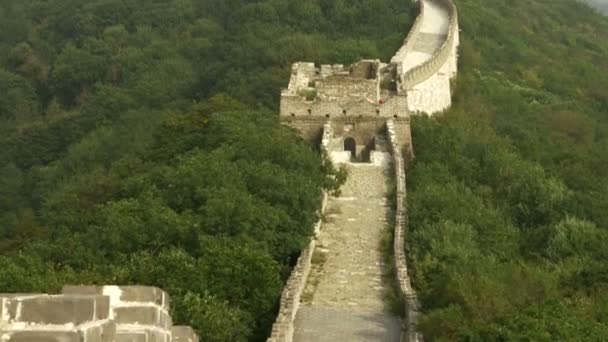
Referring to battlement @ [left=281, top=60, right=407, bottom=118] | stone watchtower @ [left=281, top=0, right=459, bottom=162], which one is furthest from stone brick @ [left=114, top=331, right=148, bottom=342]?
battlement @ [left=281, top=60, right=407, bottom=118]

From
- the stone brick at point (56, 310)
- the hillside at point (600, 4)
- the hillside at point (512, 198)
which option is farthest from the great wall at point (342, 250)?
the hillside at point (600, 4)

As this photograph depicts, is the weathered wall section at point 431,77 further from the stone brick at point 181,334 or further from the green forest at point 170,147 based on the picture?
the stone brick at point 181,334

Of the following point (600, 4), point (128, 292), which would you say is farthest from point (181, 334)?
point (600, 4)

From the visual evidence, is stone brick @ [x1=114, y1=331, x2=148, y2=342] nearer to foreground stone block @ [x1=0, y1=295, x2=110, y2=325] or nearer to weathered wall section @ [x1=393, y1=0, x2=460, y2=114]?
foreground stone block @ [x1=0, y1=295, x2=110, y2=325]

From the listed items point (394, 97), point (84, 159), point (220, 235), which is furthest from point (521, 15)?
point (220, 235)

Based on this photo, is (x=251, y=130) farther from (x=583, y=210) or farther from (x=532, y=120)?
(x=532, y=120)
